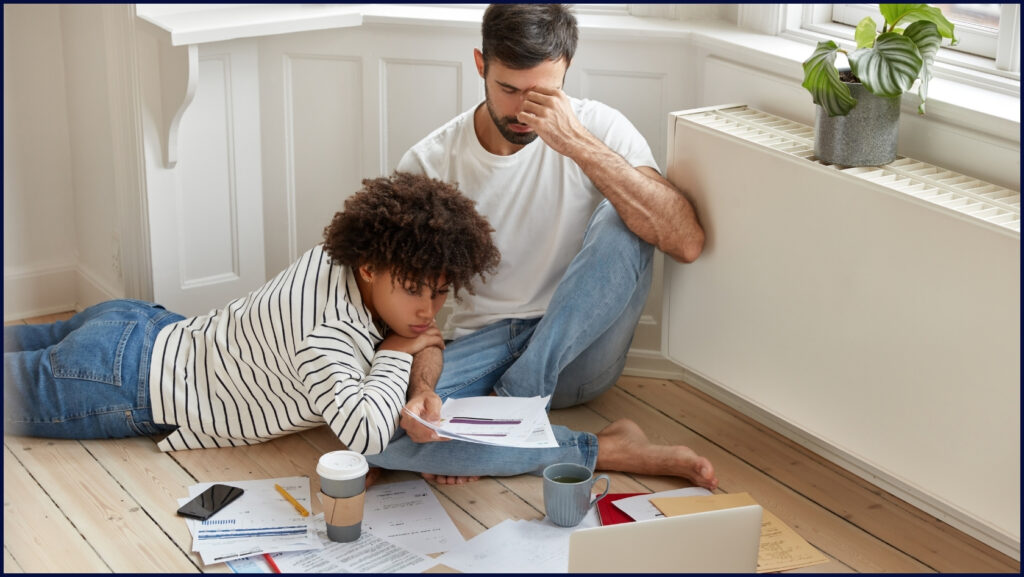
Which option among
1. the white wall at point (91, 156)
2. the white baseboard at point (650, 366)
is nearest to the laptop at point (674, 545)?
the white baseboard at point (650, 366)

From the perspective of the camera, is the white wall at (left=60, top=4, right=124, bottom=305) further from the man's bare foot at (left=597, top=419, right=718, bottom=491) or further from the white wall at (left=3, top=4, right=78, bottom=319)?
the man's bare foot at (left=597, top=419, right=718, bottom=491)

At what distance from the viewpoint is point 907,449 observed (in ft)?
6.40

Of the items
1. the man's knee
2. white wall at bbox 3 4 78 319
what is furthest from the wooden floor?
white wall at bbox 3 4 78 319

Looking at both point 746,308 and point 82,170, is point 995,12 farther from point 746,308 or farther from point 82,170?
point 82,170

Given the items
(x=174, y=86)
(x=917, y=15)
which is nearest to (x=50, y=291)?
(x=174, y=86)

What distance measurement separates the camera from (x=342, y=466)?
1.95 meters

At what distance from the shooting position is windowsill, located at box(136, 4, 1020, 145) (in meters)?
2.28

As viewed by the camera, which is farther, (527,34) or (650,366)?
(650,366)

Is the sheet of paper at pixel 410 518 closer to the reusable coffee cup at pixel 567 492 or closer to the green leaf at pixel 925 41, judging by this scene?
the reusable coffee cup at pixel 567 492

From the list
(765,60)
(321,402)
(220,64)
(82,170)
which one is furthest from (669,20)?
(82,170)

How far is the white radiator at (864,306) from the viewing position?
5.87ft

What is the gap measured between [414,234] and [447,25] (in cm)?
77

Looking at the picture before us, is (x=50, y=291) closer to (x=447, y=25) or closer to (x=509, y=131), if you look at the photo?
(x=447, y=25)

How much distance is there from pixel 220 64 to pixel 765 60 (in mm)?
1248
